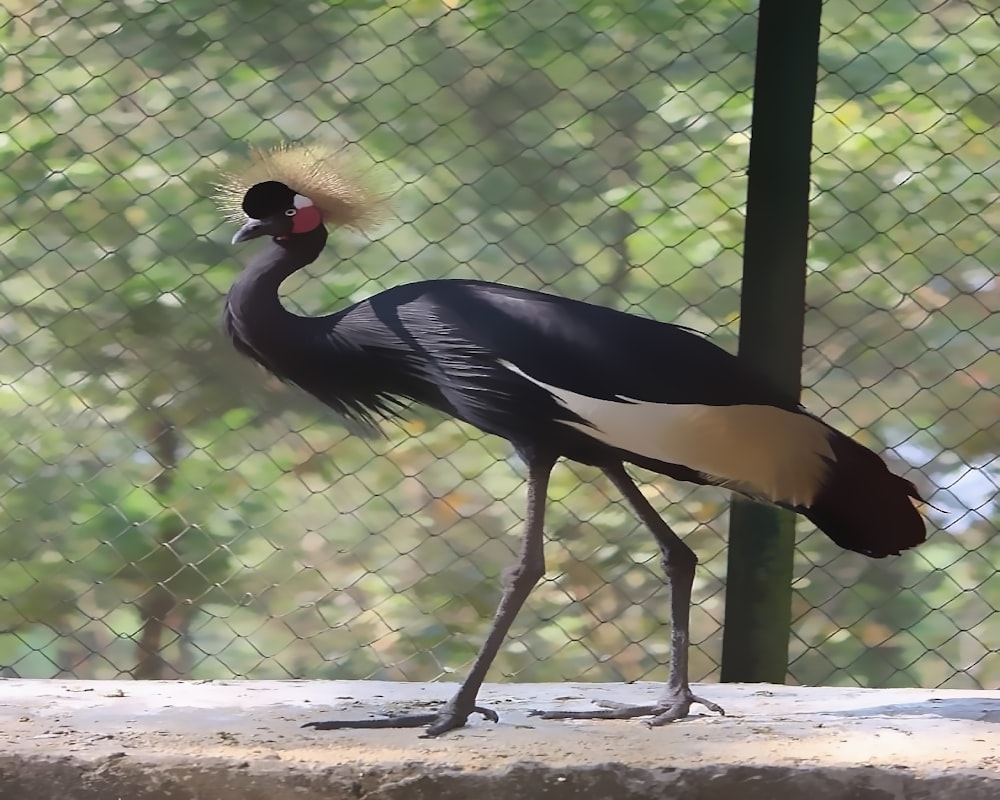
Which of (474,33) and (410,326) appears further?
(474,33)

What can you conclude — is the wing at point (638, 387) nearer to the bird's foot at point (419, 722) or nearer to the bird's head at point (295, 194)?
the bird's head at point (295, 194)

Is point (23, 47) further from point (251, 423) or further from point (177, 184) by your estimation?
point (251, 423)

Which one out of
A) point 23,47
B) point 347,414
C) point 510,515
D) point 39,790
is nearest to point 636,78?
point 510,515

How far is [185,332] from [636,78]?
954 millimetres

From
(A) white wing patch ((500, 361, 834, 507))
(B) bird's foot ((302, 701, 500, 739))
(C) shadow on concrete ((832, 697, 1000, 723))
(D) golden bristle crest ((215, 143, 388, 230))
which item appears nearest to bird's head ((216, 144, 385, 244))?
(D) golden bristle crest ((215, 143, 388, 230))

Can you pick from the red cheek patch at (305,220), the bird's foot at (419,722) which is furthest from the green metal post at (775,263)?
the red cheek patch at (305,220)

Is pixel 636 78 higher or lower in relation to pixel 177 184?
higher

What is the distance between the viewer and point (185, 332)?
80.4 inches

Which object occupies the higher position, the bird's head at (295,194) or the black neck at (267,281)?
the bird's head at (295,194)

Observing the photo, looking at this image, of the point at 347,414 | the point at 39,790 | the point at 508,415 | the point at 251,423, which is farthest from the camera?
the point at 251,423

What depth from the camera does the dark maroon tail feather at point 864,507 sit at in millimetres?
1353

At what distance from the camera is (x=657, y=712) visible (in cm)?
133

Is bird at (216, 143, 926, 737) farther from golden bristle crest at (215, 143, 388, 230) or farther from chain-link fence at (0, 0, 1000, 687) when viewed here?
chain-link fence at (0, 0, 1000, 687)

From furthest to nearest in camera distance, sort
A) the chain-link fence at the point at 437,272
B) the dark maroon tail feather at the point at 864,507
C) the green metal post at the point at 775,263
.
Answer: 1. the chain-link fence at the point at 437,272
2. the green metal post at the point at 775,263
3. the dark maroon tail feather at the point at 864,507
